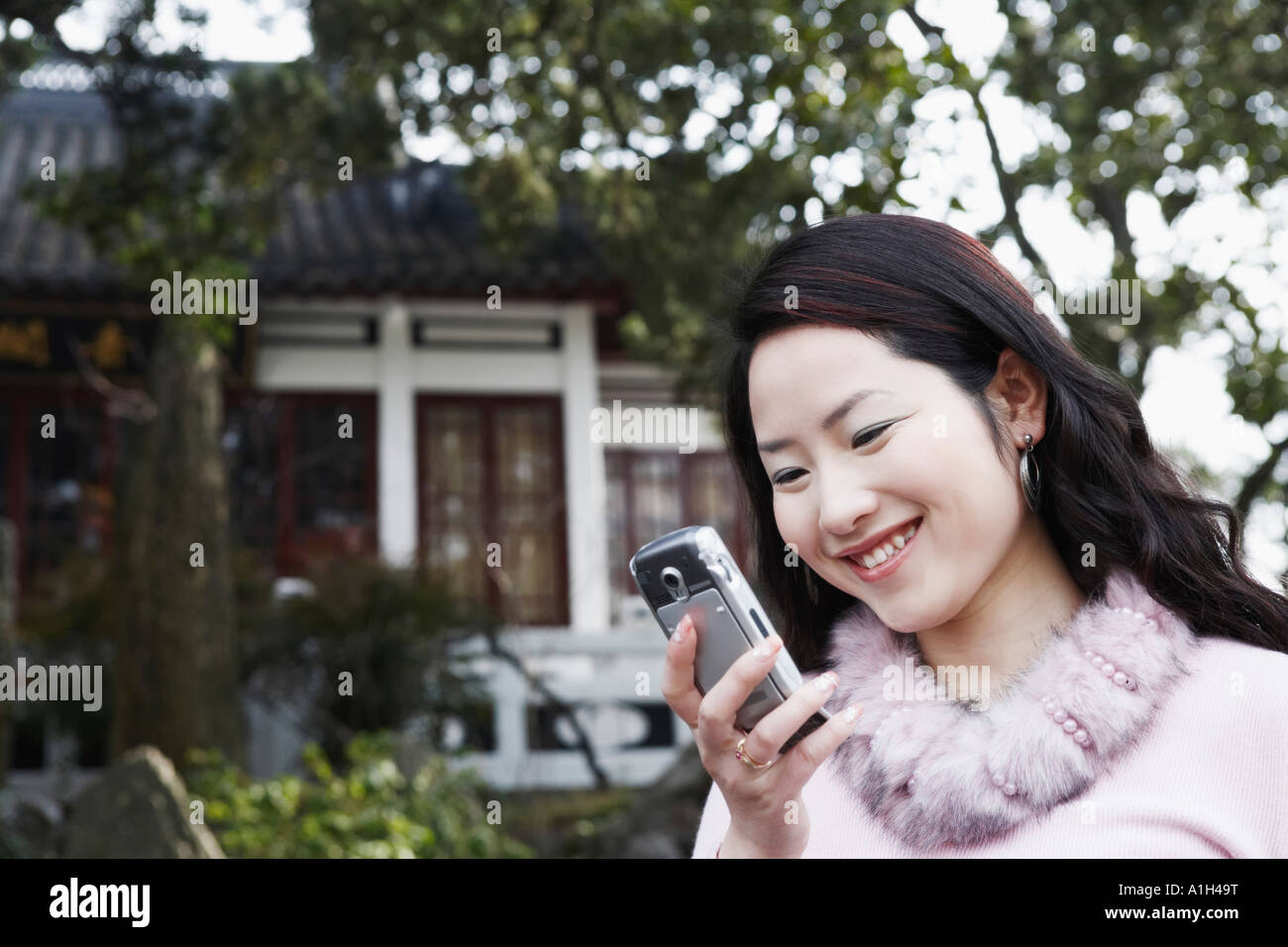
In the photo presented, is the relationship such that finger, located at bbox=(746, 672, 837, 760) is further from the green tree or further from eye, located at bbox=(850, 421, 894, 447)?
the green tree

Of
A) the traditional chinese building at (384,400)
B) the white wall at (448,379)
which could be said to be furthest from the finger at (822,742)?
the white wall at (448,379)

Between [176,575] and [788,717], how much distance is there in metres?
5.81

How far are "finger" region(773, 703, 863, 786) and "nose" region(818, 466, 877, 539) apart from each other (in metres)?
0.21

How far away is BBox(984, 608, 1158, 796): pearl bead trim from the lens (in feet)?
4.83

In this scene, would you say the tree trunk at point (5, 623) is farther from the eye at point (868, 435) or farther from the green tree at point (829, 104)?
the eye at point (868, 435)

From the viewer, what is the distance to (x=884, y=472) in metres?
1.43

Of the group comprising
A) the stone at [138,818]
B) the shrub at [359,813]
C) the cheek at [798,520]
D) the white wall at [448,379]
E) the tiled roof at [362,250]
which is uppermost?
the tiled roof at [362,250]

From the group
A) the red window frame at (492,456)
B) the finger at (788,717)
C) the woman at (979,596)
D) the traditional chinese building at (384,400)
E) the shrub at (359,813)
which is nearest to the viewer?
the finger at (788,717)

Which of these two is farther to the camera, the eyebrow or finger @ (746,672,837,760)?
the eyebrow

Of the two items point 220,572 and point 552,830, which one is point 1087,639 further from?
point 220,572

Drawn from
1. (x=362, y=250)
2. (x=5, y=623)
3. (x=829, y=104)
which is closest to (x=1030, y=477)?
(x=829, y=104)

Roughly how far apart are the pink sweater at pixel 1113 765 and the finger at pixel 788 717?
30cm

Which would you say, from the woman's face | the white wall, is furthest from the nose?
the white wall

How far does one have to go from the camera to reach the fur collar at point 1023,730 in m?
1.47
